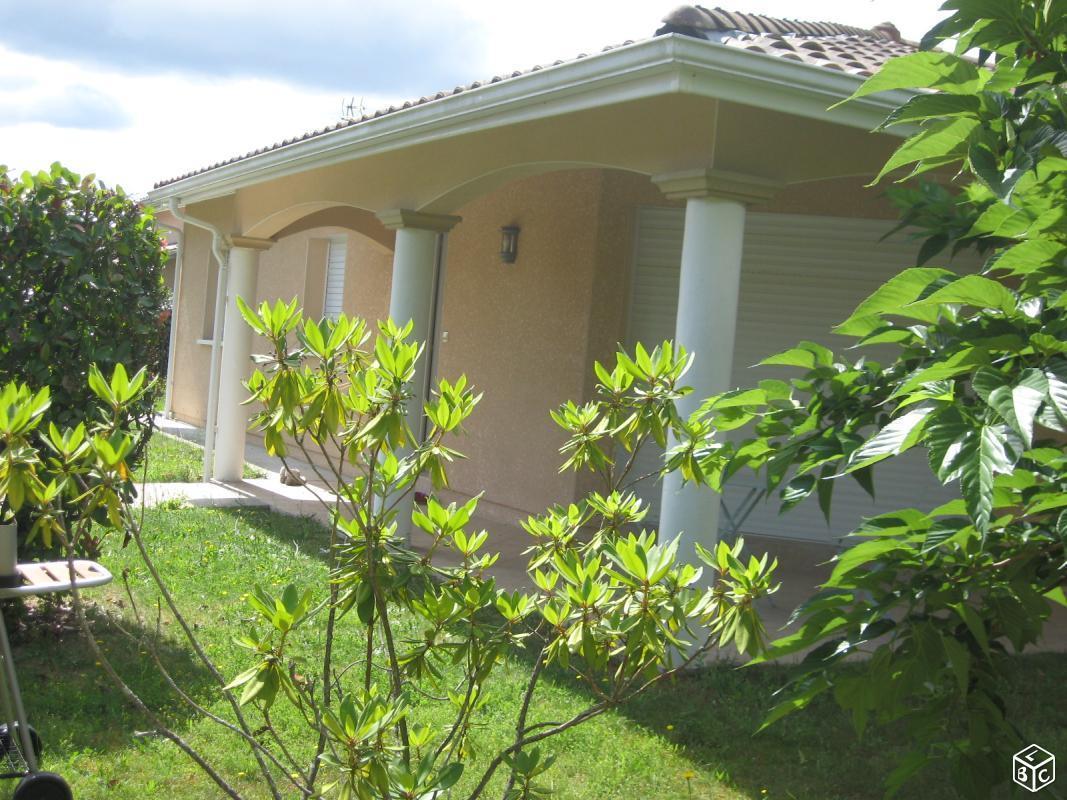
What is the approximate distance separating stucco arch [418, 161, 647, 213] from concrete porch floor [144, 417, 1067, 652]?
2.53 meters

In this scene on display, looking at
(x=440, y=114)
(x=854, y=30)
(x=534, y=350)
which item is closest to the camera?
(x=440, y=114)

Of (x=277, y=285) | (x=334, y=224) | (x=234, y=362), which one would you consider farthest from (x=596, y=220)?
(x=277, y=285)

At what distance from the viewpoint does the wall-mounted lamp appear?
10875 millimetres

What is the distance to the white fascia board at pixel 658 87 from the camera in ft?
17.9

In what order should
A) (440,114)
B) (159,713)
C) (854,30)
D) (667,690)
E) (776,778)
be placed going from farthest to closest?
(854,30) → (440,114) → (667,690) → (159,713) → (776,778)

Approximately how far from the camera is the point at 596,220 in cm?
1001

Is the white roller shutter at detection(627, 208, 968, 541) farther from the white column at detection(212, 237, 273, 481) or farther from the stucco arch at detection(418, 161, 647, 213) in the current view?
the white column at detection(212, 237, 273, 481)

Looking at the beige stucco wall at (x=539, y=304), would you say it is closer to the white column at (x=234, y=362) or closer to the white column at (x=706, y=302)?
the white column at (x=234, y=362)

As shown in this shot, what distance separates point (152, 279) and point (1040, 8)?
18.7 ft

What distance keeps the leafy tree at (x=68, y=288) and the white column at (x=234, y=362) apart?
556 centimetres

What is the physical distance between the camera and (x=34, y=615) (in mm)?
6422

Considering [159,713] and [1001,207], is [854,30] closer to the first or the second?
[159,713]

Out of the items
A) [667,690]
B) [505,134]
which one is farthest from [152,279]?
[667,690]

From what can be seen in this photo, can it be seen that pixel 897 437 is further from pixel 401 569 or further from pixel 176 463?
pixel 176 463
